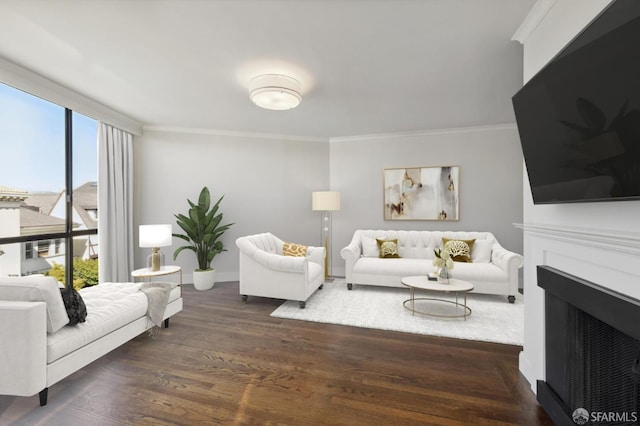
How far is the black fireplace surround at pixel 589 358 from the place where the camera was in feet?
4.41

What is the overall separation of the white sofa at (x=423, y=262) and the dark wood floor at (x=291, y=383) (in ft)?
4.54

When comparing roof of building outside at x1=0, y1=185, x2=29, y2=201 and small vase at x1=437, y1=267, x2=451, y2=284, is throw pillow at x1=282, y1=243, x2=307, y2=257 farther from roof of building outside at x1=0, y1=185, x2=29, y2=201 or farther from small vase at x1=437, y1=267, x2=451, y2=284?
roof of building outside at x1=0, y1=185, x2=29, y2=201

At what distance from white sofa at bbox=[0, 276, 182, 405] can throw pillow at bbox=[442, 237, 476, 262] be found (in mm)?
4245

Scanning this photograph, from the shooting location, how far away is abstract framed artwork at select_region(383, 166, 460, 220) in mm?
4879

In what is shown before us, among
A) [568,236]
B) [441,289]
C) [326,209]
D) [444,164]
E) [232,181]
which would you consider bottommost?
[441,289]

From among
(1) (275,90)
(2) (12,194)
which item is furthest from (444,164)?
(2) (12,194)

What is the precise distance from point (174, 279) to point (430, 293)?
4.16m

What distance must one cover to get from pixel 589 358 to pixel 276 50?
3017mm

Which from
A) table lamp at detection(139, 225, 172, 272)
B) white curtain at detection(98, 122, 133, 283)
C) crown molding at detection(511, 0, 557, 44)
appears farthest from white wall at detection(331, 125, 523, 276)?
white curtain at detection(98, 122, 133, 283)

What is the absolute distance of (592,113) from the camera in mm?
1221

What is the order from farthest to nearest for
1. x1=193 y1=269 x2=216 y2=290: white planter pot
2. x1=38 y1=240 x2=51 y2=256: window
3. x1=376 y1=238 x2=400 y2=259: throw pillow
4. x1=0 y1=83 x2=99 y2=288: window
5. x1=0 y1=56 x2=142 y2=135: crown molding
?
x1=376 y1=238 x2=400 y2=259: throw pillow → x1=193 y1=269 x2=216 y2=290: white planter pot → x1=38 y1=240 x2=51 y2=256: window → x1=0 y1=83 x2=99 y2=288: window → x1=0 y1=56 x2=142 y2=135: crown molding

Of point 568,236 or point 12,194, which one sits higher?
point 12,194

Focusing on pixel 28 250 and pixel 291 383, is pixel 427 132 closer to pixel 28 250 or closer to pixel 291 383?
pixel 291 383

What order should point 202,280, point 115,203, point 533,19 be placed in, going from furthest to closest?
point 202,280 < point 115,203 < point 533,19
